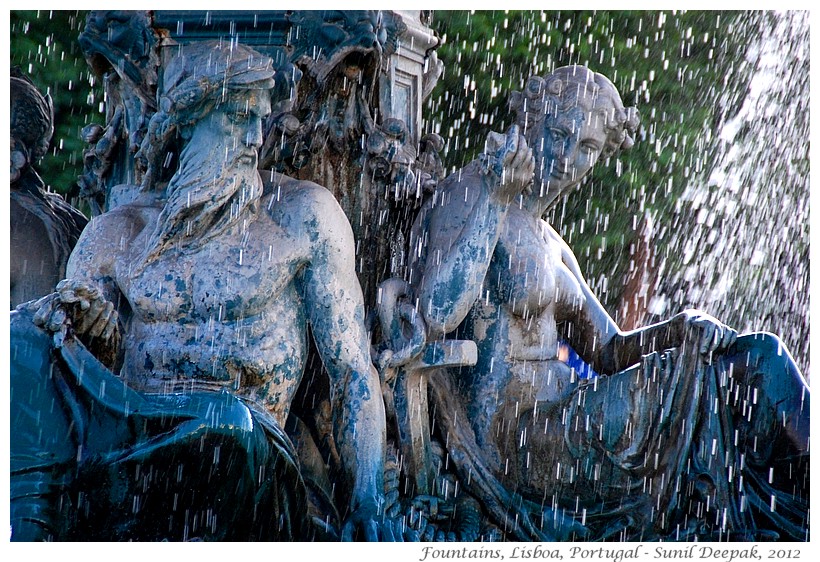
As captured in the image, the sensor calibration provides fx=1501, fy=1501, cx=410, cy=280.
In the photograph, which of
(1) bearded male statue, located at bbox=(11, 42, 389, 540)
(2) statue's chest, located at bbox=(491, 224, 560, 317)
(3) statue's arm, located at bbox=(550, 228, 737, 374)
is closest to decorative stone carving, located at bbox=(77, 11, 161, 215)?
(1) bearded male statue, located at bbox=(11, 42, 389, 540)

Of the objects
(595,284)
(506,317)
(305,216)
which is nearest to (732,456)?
(506,317)

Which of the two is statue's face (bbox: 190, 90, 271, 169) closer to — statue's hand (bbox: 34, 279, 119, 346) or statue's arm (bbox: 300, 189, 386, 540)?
statue's arm (bbox: 300, 189, 386, 540)

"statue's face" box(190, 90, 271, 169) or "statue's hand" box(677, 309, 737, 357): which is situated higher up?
"statue's face" box(190, 90, 271, 169)

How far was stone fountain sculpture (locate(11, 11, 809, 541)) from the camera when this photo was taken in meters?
4.55

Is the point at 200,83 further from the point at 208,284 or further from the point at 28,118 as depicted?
the point at 28,118

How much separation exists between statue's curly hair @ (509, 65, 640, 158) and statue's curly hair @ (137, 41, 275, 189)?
113cm

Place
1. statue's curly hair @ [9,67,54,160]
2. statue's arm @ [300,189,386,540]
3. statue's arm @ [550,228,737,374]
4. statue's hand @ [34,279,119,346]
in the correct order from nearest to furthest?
statue's hand @ [34,279,119,346], statue's arm @ [300,189,386,540], statue's arm @ [550,228,737,374], statue's curly hair @ [9,67,54,160]

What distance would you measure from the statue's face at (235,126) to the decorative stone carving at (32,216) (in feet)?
4.97

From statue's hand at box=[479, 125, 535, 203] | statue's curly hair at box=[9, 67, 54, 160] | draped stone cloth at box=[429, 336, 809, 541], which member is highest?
statue's curly hair at box=[9, 67, 54, 160]

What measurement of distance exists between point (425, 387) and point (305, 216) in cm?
81

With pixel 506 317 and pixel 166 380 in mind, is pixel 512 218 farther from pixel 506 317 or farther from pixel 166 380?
pixel 166 380

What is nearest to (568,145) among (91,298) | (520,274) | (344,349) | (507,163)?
(507,163)

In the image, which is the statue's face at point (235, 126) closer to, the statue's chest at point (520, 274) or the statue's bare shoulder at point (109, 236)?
the statue's bare shoulder at point (109, 236)

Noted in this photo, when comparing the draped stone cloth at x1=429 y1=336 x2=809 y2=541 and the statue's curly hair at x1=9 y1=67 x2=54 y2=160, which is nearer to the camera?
the draped stone cloth at x1=429 y1=336 x2=809 y2=541
